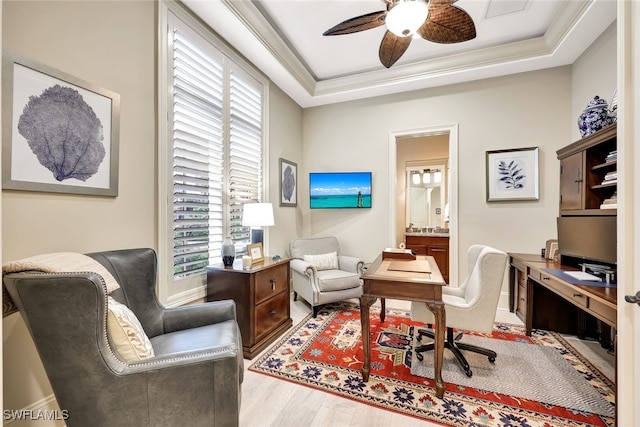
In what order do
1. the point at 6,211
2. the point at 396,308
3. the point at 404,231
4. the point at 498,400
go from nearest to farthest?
the point at 6,211 < the point at 498,400 < the point at 396,308 < the point at 404,231

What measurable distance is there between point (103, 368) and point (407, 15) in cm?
239

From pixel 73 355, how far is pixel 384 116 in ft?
13.2

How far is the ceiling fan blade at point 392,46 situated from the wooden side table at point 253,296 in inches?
83.7

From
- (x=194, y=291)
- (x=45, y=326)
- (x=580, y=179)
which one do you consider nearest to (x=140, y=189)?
(x=194, y=291)

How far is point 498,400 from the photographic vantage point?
182cm

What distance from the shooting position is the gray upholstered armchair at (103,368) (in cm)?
107

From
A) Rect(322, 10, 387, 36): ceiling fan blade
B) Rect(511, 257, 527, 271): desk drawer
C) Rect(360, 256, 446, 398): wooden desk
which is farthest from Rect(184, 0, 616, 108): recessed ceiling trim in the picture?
Rect(360, 256, 446, 398): wooden desk

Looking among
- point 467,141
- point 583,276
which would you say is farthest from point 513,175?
point 583,276

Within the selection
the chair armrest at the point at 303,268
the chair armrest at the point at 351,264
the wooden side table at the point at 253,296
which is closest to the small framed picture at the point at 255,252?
the wooden side table at the point at 253,296

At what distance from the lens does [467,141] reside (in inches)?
142

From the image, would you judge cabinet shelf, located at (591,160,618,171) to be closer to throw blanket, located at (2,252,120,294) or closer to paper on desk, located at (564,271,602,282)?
paper on desk, located at (564,271,602,282)

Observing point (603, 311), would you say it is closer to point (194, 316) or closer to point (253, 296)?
point (253, 296)

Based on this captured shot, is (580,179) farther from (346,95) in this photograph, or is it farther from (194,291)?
(194,291)

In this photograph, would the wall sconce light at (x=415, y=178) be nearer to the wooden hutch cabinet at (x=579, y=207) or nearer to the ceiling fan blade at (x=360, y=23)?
the wooden hutch cabinet at (x=579, y=207)
